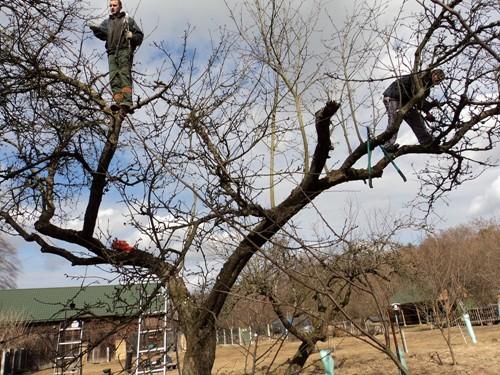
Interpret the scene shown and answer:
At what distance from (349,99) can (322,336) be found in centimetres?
520

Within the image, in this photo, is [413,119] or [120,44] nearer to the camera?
[120,44]

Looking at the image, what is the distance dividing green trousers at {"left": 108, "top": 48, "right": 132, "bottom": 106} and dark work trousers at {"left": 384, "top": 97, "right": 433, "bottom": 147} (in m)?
2.36

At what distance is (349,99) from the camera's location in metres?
4.55

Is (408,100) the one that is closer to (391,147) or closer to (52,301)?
(391,147)

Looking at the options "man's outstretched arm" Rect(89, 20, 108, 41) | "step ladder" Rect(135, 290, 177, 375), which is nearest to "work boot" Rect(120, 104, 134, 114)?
"man's outstretched arm" Rect(89, 20, 108, 41)

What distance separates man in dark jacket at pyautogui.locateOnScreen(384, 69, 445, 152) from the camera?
4102 millimetres

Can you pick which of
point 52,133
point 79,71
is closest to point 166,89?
point 79,71

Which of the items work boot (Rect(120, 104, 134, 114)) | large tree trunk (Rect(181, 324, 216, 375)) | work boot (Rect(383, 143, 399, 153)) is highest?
work boot (Rect(120, 104, 134, 114))

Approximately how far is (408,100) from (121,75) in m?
2.55

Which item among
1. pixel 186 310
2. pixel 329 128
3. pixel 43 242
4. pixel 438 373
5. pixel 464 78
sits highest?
pixel 464 78

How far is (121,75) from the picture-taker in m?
3.37

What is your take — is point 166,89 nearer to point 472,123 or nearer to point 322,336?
point 472,123

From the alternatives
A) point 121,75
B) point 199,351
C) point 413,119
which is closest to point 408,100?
point 413,119

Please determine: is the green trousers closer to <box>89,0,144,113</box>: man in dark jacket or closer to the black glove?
<box>89,0,144,113</box>: man in dark jacket
